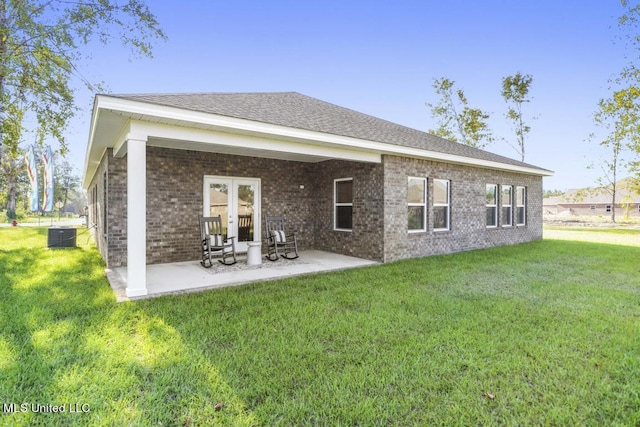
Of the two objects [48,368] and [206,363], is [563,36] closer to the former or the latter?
[206,363]

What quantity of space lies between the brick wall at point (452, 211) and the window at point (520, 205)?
18 cm

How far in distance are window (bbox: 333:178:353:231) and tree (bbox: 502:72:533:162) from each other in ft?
74.2

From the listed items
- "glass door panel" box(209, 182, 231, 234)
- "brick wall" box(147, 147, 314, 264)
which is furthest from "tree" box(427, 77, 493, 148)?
"glass door panel" box(209, 182, 231, 234)

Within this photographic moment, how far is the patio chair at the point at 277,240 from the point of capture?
316 inches

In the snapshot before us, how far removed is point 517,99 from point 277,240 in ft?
84.0

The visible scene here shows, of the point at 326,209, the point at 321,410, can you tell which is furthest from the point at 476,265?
the point at 321,410

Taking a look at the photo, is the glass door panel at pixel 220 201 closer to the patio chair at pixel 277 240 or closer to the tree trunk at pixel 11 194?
the patio chair at pixel 277 240

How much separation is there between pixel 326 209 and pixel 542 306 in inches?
238

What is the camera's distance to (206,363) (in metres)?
2.85

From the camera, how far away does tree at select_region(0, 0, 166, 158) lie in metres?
10.0

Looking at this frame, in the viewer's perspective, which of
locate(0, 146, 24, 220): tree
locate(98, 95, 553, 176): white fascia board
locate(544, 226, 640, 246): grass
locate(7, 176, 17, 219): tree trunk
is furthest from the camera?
locate(7, 176, 17, 219): tree trunk

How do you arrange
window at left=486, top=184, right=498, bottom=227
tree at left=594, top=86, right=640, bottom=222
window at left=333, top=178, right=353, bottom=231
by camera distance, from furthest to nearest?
tree at left=594, top=86, right=640, bottom=222, window at left=486, top=184, right=498, bottom=227, window at left=333, top=178, right=353, bottom=231

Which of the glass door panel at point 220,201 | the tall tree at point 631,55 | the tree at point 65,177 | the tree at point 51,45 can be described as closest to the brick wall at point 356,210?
the glass door panel at point 220,201

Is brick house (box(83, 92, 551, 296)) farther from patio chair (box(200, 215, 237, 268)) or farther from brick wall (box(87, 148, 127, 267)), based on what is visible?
patio chair (box(200, 215, 237, 268))
